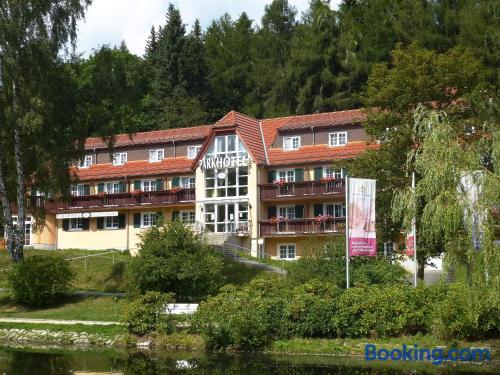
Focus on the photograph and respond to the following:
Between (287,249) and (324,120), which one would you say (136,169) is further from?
(324,120)

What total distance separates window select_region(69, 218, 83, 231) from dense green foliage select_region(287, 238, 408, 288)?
28.9 meters

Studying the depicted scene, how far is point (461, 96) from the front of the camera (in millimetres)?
33250

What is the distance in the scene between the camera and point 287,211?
48.2 meters

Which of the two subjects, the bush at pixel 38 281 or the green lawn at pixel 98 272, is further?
the green lawn at pixel 98 272

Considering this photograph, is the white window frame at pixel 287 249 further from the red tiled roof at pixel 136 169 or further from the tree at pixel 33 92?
the tree at pixel 33 92

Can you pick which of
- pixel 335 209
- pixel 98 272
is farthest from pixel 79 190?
pixel 335 209

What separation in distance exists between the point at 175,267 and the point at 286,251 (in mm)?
17395

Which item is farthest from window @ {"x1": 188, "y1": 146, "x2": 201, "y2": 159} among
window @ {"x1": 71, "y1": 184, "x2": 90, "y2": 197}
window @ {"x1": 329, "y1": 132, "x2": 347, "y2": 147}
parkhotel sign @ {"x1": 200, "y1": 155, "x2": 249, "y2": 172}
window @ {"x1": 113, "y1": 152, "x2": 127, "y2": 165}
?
window @ {"x1": 329, "y1": 132, "x2": 347, "y2": 147}

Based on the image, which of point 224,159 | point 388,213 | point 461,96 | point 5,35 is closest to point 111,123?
point 5,35

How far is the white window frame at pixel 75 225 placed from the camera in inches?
2173

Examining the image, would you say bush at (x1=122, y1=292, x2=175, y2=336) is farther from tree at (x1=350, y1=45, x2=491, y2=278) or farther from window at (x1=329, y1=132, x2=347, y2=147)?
window at (x1=329, y1=132, x2=347, y2=147)

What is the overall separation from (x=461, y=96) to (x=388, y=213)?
21.0 ft

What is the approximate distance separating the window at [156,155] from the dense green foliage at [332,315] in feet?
100

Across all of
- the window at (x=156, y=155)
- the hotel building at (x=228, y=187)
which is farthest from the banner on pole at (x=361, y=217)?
the window at (x=156, y=155)
